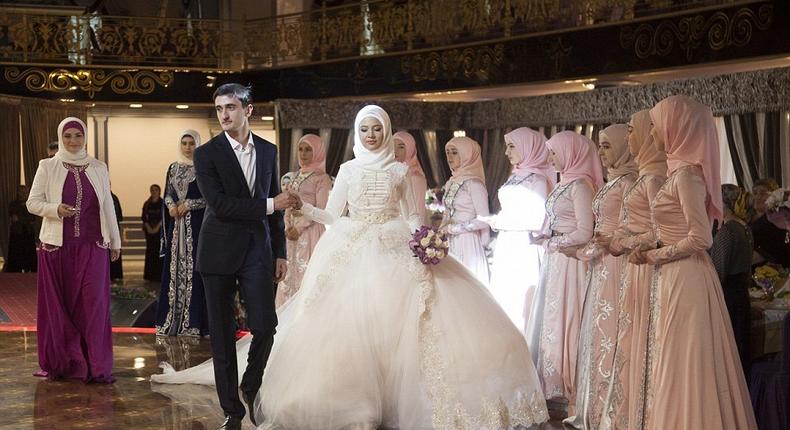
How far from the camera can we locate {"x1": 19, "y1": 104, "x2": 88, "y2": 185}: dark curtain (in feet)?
55.4

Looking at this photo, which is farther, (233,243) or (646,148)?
(233,243)

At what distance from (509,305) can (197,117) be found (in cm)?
1363

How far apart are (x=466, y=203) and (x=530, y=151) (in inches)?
35.6

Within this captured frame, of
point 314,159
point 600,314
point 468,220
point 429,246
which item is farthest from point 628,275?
point 314,159

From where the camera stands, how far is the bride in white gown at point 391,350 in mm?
5625

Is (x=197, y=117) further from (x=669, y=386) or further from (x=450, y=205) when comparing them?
(x=669, y=386)

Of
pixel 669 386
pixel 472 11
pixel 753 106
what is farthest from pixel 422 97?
pixel 669 386

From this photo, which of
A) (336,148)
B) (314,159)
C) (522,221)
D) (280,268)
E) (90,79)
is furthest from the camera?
(90,79)

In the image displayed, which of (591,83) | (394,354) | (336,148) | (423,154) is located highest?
(591,83)

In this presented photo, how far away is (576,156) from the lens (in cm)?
675

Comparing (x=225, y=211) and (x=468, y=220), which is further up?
(x=225, y=211)

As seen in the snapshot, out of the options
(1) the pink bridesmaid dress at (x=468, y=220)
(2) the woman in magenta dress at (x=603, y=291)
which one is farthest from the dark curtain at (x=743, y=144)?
(2) the woman in magenta dress at (x=603, y=291)

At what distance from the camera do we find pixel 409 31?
604 inches

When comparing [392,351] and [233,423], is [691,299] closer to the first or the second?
[392,351]
